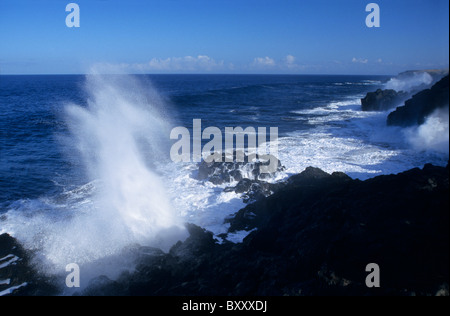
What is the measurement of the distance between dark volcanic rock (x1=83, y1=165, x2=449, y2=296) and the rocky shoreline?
0.06 feet

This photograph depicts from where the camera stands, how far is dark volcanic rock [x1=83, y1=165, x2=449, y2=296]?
5.48m

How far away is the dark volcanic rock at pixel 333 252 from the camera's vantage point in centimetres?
548

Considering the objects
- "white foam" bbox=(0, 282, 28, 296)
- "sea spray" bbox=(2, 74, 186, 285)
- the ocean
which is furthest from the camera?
the ocean

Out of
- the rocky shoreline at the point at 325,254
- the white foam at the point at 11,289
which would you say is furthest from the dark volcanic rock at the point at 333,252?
the white foam at the point at 11,289

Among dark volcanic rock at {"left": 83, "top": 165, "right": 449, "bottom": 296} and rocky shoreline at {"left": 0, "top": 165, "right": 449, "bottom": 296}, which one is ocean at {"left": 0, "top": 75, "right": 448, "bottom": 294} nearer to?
rocky shoreline at {"left": 0, "top": 165, "right": 449, "bottom": 296}

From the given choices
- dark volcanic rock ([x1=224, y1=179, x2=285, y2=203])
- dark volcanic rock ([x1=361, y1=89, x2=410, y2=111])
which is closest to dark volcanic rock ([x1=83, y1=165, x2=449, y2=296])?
dark volcanic rock ([x1=224, y1=179, x2=285, y2=203])

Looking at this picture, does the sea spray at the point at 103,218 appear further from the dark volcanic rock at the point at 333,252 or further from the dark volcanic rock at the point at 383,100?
the dark volcanic rock at the point at 383,100

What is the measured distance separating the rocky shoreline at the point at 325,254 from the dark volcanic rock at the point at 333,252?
19mm

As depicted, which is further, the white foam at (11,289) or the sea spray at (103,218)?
the sea spray at (103,218)

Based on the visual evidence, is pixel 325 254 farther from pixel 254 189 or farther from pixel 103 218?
pixel 103 218

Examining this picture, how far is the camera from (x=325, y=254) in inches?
252

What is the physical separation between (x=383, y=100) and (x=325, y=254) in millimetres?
35662

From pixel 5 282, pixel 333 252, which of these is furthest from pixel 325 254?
pixel 5 282
